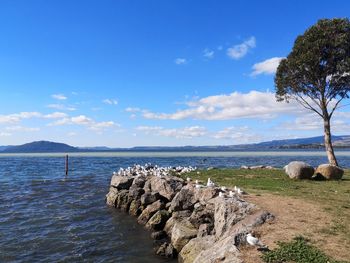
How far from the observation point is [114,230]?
24.2m

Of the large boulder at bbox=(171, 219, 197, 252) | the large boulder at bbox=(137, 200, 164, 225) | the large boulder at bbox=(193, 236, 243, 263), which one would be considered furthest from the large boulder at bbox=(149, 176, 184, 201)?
the large boulder at bbox=(193, 236, 243, 263)

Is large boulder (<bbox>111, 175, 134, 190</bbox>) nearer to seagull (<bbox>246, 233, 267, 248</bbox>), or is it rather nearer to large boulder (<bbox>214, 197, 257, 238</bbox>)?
large boulder (<bbox>214, 197, 257, 238</bbox>)

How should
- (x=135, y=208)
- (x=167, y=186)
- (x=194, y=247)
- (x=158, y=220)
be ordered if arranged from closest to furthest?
(x=194, y=247) < (x=158, y=220) < (x=167, y=186) < (x=135, y=208)

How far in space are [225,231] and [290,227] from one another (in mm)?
2787

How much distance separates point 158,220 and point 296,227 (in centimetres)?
1110

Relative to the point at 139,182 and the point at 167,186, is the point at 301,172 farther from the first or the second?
the point at 139,182

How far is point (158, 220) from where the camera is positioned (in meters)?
23.8

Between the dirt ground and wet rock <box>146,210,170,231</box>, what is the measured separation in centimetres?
641

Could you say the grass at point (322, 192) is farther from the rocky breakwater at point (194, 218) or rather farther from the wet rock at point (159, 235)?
the wet rock at point (159, 235)

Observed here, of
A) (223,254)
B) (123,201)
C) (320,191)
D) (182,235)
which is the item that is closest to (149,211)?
(123,201)

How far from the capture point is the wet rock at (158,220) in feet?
77.6

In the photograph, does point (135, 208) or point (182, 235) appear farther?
point (135, 208)

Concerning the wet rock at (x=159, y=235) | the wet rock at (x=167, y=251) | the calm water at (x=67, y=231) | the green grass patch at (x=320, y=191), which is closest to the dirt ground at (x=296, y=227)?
the green grass patch at (x=320, y=191)

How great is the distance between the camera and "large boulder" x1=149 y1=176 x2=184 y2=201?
27056 millimetres
